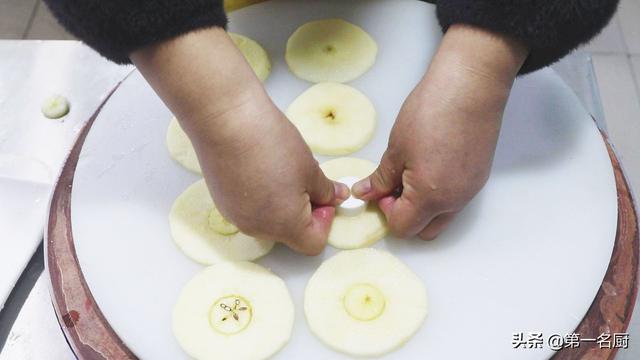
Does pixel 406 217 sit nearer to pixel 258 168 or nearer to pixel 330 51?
pixel 258 168

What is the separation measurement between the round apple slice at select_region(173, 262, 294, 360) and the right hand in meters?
0.05

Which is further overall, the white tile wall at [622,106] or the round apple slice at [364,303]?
the white tile wall at [622,106]

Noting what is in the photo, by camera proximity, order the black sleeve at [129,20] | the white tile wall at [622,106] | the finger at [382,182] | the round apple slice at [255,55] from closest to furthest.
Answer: the black sleeve at [129,20], the finger at [382,182], the round apple slice at [255,55], the white tile wall at [622,106]

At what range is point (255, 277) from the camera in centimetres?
65

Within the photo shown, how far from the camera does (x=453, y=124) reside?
2.02ft

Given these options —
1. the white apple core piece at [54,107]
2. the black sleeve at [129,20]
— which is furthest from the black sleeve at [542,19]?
the white apple core piece at [54,107]

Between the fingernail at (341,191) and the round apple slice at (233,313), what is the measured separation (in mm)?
122

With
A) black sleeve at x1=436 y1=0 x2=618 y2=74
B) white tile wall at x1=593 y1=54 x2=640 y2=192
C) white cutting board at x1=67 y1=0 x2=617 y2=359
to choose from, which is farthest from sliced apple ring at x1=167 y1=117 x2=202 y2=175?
white tile wall at x1=593 y1=54 x2=640 y2=192

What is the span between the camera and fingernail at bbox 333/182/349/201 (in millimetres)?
688

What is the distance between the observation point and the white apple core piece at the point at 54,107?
0.93 m

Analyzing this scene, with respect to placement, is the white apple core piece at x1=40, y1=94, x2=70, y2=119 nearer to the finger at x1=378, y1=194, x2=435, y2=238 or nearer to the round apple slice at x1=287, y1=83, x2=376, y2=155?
the round apple slice at x1=287, y1=83, x2=376, y2=155

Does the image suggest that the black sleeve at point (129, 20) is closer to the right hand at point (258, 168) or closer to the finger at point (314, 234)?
the right hand at point (258, 168)

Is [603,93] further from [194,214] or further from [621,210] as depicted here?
[194,214]

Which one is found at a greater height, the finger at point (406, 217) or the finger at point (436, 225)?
the finger at point (406, 217)
